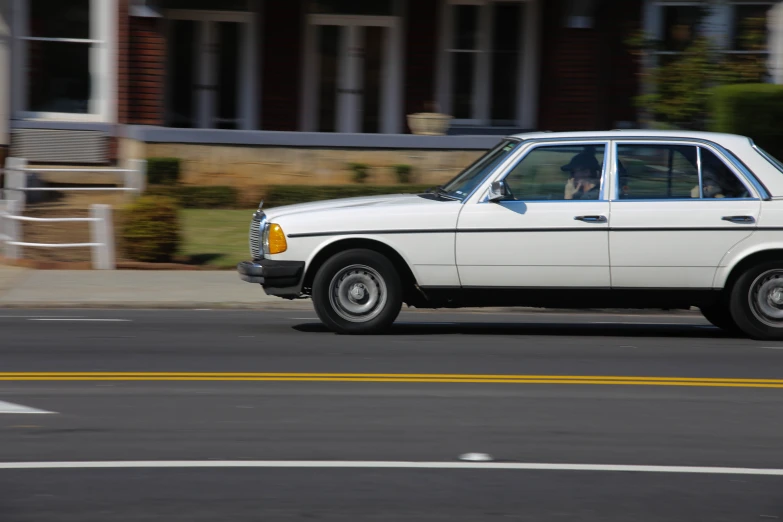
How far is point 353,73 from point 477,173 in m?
12.8

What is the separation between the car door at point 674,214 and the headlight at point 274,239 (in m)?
2.64

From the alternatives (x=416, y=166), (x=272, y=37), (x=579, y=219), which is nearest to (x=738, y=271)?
(x=579, y=219)

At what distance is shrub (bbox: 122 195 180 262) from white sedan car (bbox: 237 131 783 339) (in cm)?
539

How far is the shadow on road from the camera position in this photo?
10227 millimetres

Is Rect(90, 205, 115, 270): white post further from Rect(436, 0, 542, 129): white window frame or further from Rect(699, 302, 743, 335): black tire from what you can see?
Rect(436, 0, 542, 129): white window frame

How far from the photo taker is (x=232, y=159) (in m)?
19.8

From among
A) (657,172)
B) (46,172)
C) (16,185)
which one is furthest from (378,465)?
(46,172)

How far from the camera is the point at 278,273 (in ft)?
31.3

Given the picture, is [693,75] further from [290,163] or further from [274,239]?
[274,239]

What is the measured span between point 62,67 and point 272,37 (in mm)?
3847

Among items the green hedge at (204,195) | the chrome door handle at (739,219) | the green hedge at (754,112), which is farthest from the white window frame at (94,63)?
the chrome door handle at (739,219)

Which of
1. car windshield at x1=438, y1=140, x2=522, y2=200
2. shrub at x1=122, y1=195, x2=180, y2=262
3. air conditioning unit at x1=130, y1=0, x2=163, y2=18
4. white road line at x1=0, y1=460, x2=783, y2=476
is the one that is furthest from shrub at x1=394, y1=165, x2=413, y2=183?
white road line at x1=0, y1=460, x2=783, y2=476

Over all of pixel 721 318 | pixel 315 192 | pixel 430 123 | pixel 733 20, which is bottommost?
pixel 721 318

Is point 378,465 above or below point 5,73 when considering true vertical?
below
